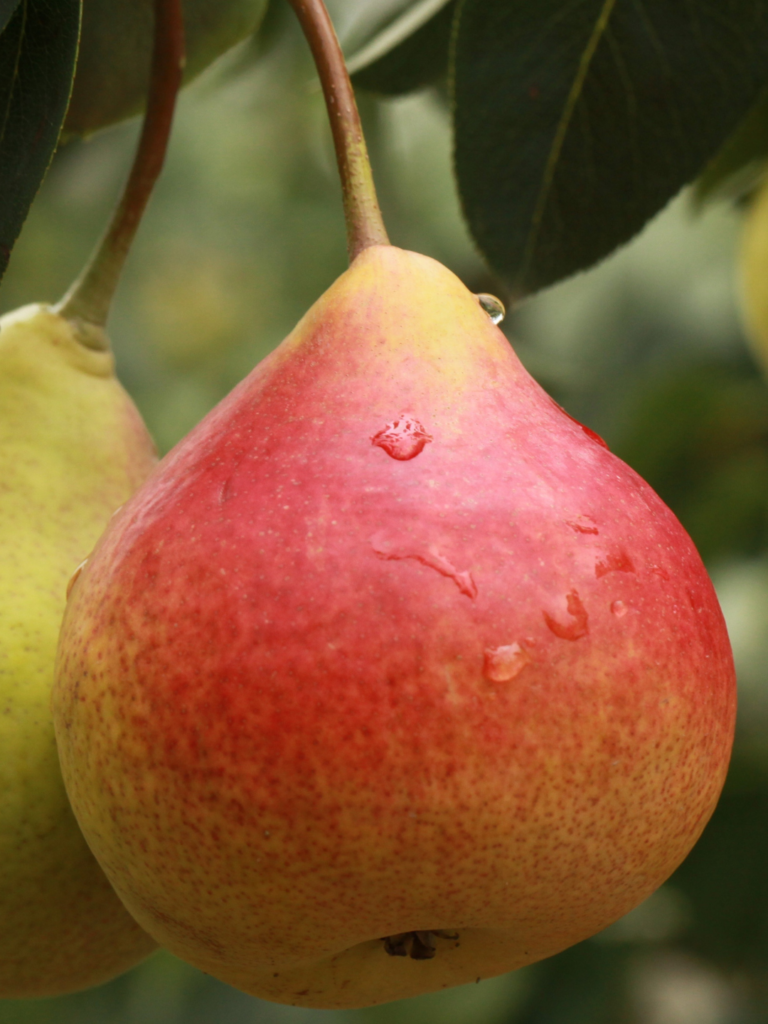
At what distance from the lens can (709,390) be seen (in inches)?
91.2

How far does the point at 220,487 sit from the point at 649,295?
7.80 feet

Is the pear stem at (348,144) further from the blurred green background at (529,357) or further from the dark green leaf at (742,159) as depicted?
the dark green leaf at (742,159)

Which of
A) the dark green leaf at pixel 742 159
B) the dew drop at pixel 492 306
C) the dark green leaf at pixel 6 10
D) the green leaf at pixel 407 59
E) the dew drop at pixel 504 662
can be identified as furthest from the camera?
the dark green leaf at pixel 742 159

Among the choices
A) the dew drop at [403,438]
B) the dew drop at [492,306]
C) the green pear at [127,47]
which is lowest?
the dew drop at [403,438]

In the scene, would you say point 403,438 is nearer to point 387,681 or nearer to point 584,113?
point 387,681

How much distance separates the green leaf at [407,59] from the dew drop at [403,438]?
0.85 meters

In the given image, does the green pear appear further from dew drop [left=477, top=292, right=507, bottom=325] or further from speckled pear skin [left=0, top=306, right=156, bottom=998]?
Result: dew drop [left=477, top=292, right=507, bottom=325]

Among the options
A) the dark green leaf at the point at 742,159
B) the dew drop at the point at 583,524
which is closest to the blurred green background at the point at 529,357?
the dark green leaf at the point at 742,159

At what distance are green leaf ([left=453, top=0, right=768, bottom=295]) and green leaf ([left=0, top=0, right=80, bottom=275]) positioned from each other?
0.39 m

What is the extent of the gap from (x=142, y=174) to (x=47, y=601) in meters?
0.39

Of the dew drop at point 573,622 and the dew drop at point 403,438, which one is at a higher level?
the dew drop at point 403,438

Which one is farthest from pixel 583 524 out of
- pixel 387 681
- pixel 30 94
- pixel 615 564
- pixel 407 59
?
pixel 407 59

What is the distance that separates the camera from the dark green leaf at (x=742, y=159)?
1652mm

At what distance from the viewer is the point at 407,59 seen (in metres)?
1.43
